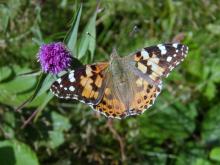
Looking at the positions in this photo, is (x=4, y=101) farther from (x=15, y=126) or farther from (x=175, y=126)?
(x=175, y=126)

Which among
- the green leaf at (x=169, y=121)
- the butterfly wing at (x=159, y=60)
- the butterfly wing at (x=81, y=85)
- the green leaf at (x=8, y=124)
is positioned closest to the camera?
the butterfly wing at (x=81, y=85)

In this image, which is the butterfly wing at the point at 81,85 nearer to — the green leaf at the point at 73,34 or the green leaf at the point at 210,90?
the green leaf at the point at 73,34

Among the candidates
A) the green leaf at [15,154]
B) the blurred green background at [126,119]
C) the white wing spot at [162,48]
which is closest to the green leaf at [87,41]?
the blurred green background at [126,119]

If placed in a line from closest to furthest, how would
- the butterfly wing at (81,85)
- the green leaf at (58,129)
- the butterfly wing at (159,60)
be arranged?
the butterfly wing at (81,85) → the butterfly wing at (159,60) → the green leaf at (58,129)

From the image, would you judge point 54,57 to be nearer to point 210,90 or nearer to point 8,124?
point 8,124

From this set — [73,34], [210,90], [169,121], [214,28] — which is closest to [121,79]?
[73,34]

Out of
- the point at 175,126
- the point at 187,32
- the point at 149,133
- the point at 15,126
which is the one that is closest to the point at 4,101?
the point at 15,126

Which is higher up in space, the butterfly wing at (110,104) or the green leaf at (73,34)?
the green leaf at (73,34)

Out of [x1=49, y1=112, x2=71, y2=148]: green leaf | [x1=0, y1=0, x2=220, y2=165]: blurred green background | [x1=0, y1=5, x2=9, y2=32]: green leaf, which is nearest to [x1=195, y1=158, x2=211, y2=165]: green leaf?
[x1=0, y1=0, x2=220, y2=165]: blurred green background
